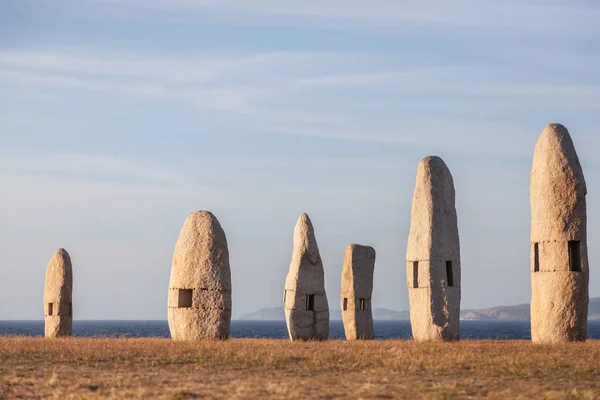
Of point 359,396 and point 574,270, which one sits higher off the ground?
point 574,270

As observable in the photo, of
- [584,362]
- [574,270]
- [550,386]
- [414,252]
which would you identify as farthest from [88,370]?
[574,270]

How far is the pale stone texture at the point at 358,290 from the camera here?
109 ft

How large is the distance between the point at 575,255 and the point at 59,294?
16822 mm

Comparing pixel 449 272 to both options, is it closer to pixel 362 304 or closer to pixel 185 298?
pixel 185 298

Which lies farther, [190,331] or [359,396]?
[190,331]

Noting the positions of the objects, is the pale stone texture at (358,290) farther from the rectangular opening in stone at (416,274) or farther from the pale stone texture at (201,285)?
the pale stone texture at (201,285)

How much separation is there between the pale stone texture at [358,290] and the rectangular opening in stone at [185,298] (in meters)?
8.41

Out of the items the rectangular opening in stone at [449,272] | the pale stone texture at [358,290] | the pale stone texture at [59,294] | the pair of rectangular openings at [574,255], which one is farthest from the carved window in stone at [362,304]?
the pale stone texture at [59,294]

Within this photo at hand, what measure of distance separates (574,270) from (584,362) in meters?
7.00

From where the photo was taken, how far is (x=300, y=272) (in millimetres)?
29281

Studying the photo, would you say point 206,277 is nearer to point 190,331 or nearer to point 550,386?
point 190,331

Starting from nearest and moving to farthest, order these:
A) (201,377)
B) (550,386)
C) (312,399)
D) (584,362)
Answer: (312,399)
(550,386)
(201,377)
(584,362)

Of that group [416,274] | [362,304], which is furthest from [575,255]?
[362,304]

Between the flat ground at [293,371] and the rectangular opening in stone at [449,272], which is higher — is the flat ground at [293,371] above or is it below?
below
